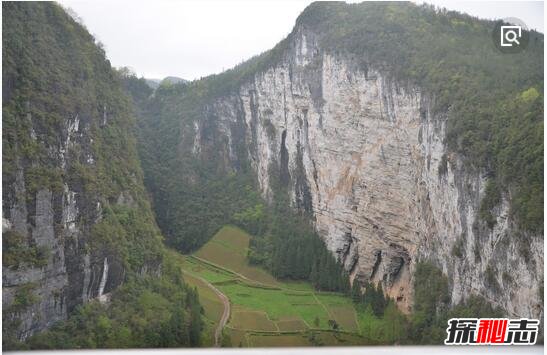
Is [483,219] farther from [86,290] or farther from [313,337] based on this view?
[86,290]

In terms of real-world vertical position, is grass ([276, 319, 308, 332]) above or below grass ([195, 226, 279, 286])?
below

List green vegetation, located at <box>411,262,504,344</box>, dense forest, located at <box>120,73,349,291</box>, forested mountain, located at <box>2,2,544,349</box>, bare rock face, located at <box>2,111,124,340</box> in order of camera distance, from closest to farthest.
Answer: bare rock face, located at <box>2,111,124,340</box>, forested mountain, located at <box>2,2,544,349</box>, green vegetation, located at <box>411,262,504,344</box>, dense forest, located at <box>120,73,349,291</box>

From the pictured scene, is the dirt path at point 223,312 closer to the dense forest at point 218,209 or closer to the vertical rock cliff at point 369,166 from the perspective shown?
the dense forest at point 218,209

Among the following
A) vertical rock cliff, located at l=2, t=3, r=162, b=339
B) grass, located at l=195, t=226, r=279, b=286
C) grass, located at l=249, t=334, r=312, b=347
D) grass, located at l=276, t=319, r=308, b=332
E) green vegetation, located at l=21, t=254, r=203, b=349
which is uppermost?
vertical rock cliff, located at l=2, t=3, r=162, b=339

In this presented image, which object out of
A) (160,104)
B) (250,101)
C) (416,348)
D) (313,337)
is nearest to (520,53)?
(416,348)

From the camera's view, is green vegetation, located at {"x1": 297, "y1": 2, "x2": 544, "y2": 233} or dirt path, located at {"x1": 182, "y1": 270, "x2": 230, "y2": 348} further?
dirt path, located at {"x1": 182, "y1": 270, "x2": 230, "y2": 348}

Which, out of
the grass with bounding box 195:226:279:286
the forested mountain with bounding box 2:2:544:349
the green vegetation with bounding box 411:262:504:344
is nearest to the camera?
the forested mountain with bounding box 2:2:544:349

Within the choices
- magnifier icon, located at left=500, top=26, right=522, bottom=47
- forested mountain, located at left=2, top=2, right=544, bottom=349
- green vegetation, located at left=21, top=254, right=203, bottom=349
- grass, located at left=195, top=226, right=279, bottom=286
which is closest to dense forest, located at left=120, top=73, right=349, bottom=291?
forested mountain, located at left=2, top=2, right=544, bottom=349

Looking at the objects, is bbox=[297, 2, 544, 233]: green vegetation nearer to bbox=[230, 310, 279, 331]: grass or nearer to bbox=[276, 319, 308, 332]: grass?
bbox=[276, 319, 308, 332]: grass
